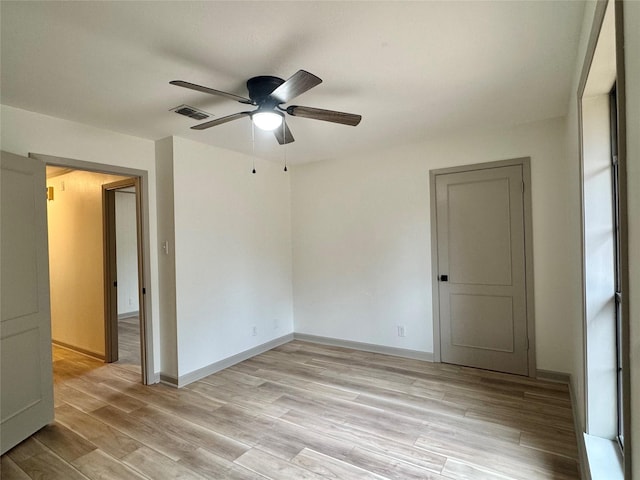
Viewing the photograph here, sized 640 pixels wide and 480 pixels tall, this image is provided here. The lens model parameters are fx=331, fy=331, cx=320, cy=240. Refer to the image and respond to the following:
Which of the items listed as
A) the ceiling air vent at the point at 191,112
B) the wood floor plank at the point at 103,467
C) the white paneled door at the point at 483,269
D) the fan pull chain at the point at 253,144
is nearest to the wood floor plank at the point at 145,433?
the wood floor plank at the point at 103,467

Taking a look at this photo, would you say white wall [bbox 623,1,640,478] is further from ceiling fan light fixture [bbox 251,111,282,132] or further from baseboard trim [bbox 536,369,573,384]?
baseboard trim [bbox 536,369,573,384]

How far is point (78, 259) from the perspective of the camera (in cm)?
441

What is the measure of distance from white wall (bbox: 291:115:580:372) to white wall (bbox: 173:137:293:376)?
361 millimetres

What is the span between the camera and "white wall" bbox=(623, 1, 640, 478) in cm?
84

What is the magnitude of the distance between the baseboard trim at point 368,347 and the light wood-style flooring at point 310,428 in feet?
0.68

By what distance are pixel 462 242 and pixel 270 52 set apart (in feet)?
9.11

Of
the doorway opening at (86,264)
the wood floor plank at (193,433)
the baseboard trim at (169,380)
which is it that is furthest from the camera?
the doorway opening at (86,264)

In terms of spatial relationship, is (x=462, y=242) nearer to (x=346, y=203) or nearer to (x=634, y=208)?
(x=346, y=203)

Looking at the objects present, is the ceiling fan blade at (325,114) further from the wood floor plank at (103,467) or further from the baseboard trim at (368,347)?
the baseboard trim at (368,347)

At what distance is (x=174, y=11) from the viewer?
1565mm

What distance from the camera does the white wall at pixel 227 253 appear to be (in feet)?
11.3

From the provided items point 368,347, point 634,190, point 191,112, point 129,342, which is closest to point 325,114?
point 191,112

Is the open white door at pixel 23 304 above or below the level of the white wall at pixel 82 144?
below

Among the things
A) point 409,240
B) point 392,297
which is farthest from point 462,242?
point 392,297
